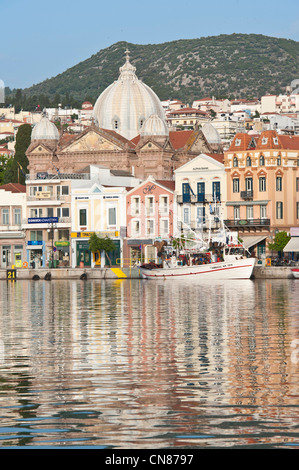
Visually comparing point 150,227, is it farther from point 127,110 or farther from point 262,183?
point 127,110

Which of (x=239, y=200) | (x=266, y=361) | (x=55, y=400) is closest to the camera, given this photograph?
(x=55, y=400)

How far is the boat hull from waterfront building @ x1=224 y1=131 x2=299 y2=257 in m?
13.3

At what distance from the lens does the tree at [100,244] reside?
110 metres

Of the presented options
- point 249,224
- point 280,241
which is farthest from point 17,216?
point 280,241

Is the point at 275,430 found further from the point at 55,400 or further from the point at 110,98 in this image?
the point at 110,98

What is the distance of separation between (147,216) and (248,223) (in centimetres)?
1305

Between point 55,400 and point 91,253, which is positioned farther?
point 91,253

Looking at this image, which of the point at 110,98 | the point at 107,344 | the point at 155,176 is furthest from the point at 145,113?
the point at 107,344

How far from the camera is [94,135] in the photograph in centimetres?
13362

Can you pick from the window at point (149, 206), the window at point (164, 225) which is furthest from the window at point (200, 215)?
the window at point (149, 206)

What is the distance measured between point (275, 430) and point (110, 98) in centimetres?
12779

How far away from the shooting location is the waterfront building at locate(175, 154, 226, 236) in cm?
11200

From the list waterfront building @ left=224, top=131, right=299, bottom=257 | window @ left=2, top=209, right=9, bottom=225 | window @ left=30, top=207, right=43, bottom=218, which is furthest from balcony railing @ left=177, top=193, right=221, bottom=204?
window @ left=2, top=209, right=9, bottom=225

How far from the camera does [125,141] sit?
135125mm
